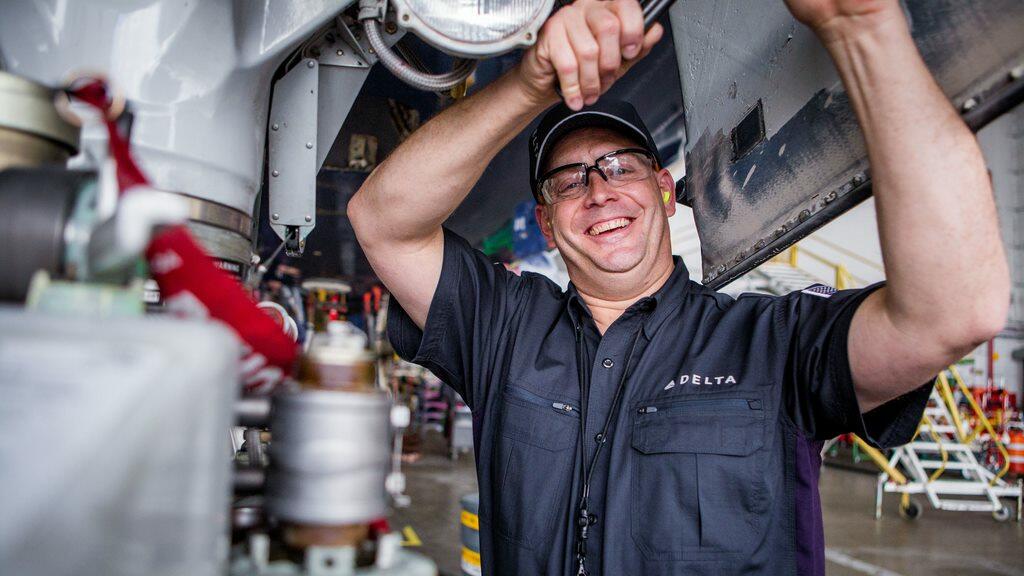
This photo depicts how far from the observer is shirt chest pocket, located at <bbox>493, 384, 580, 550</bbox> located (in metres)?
1.17

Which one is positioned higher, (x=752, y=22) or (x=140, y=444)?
(x=752, y=22)

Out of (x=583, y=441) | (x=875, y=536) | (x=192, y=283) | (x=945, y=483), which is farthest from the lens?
(x=945, y=483)

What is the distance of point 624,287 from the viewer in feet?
4.52

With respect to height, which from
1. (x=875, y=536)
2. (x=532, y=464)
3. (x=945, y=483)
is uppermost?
(x=532, y=464)

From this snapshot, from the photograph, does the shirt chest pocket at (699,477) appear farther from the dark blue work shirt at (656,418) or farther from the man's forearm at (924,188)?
the man's forearm at (924,188)

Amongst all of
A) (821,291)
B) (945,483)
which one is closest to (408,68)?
(821,291)

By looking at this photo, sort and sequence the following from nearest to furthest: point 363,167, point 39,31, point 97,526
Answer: point 97,526
point 39,31
point 363,167

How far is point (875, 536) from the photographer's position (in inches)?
176

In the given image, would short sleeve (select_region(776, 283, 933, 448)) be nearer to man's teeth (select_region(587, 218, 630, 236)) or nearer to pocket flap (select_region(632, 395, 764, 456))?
pocket flap (select_region(632, 395, 764, 456))

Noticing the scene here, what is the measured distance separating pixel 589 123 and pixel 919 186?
29.1 inches

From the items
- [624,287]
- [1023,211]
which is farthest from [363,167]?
[1023,211]

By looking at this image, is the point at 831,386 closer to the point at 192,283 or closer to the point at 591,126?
the point at 591,126

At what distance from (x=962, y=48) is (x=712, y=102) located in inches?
22.2

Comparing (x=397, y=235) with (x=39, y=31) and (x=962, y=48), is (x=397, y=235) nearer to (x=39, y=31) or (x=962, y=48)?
(x=39, y=31)
